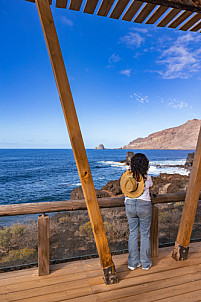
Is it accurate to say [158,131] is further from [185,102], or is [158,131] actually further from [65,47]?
[65,47]

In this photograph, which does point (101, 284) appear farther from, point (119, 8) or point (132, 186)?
point (119, 8)

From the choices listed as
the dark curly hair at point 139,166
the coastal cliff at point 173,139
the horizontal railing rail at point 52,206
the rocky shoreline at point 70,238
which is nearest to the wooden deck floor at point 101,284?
the horizontal railing rail at point 52,206

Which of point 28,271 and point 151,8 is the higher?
point 151,8

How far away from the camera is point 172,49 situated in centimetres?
8038

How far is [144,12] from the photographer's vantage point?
6.04ft

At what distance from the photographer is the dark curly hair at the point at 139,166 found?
203 cm

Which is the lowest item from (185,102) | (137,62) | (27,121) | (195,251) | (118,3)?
(195,251)

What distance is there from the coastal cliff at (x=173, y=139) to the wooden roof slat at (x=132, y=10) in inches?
3966

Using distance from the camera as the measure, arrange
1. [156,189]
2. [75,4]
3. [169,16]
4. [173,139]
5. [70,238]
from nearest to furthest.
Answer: [75,4] < [169,16] < [70,238] < [156,189] < [173,139]

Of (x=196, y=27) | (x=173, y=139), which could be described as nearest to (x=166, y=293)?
(x=196, y=27)

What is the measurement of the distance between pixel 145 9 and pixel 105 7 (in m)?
0.36

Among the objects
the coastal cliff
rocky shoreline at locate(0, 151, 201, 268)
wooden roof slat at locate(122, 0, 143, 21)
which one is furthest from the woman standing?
the coastal cliff

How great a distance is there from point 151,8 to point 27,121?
8234cm

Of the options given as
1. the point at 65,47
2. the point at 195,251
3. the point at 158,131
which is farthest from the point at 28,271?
the point at 158,131
